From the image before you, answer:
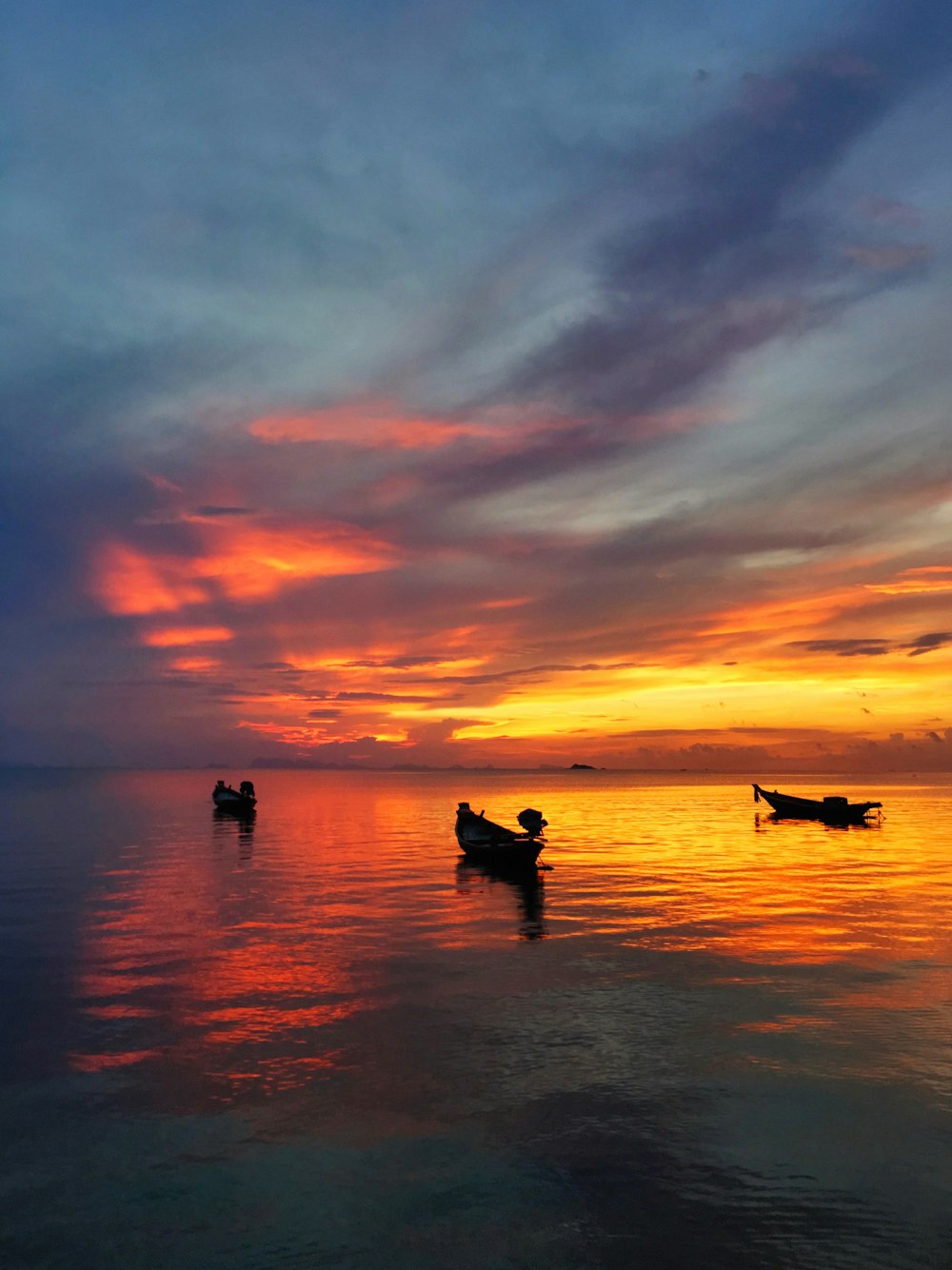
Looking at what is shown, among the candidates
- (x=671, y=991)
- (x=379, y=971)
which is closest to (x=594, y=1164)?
(x=671, y=991)

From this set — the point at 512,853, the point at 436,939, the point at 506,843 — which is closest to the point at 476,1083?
the point at 436,939

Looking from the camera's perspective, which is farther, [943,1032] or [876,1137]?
[943,1032]

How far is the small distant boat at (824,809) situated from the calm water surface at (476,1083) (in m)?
59.1

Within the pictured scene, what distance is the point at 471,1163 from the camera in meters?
15.4

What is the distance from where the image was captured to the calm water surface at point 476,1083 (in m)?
13.4

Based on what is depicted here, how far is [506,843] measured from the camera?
57469 mm

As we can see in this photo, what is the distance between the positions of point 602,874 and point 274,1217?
44.6 metres

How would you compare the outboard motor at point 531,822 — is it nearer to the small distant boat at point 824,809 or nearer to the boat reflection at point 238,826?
the boat reflection at point 238,826

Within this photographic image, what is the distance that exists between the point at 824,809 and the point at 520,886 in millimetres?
65748

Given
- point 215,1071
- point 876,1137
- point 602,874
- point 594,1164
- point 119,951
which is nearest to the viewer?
point 594,1164

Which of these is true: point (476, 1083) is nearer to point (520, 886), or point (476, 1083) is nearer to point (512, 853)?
point (520, 886)

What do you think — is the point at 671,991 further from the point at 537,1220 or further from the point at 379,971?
the point at 537,1220

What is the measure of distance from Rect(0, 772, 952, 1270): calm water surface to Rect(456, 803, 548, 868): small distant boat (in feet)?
39.3

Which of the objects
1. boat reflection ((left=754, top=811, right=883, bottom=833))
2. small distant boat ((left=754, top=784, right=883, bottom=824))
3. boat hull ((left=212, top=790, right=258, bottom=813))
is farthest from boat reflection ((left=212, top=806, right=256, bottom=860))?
small distant boat ((left=754, top=784, right=883, bottom=824))
